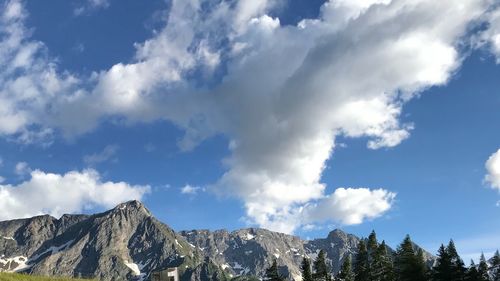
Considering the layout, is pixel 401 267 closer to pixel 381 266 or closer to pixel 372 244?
pixel 381 266

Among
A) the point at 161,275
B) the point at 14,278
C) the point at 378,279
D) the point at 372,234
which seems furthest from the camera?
the point at 372,234

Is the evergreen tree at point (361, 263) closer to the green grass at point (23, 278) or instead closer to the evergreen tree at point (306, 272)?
the evergreen tree at point (306, 272)

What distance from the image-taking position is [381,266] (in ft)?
327

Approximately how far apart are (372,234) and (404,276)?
24542 mm

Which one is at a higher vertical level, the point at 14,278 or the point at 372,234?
the point at 372,234

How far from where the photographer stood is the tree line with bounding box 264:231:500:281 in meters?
80.3

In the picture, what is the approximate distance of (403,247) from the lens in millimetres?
92375

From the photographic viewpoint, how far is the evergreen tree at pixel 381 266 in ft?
320

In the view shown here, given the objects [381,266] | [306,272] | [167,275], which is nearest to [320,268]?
[306,272]

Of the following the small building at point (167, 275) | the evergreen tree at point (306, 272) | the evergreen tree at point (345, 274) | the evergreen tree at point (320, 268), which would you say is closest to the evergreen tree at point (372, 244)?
the evergreen tree at point (345, 274)

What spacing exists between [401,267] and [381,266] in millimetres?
11646


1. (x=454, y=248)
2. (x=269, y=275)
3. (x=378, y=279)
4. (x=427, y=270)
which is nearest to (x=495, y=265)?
(x=454, y=248)

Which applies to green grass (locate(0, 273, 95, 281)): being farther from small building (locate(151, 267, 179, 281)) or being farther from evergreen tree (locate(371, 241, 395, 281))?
evergreen tree (locate(371, 241, 395, 281))

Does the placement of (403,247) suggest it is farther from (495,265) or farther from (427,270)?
(495,265)
